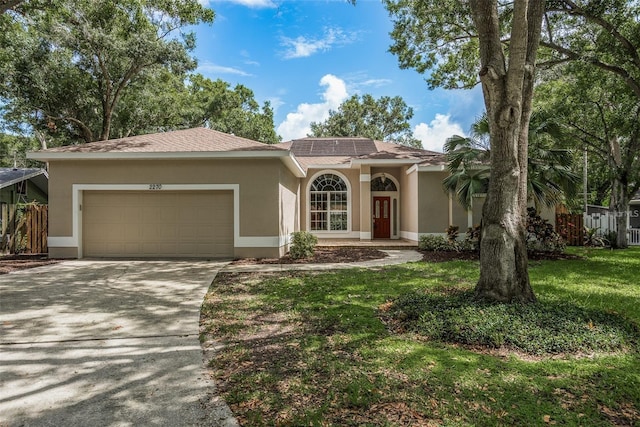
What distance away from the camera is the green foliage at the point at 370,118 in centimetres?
3616

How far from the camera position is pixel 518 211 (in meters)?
5.25

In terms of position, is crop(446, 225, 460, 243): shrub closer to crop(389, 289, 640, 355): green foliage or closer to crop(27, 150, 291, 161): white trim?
crop(27, 150, 291, 161): white trim

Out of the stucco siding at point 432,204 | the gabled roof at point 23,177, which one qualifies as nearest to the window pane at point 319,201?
the stucco siding at point 432,204

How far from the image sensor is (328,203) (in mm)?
17094

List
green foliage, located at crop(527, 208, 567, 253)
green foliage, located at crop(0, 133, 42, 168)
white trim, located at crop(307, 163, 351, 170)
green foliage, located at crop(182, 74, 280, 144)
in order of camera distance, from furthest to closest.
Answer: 1. green foliage, located at crop(0, 133, 42, 168)
2. green foliage, located at crop(182, 74, 280, 144)
3. white trim, located at crop(307, 163, 351, 170)
4. green foliage, located at crop(527, 208, 567, 253)

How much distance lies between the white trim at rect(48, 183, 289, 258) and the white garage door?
21cm

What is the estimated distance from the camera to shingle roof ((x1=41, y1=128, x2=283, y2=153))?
424 inches

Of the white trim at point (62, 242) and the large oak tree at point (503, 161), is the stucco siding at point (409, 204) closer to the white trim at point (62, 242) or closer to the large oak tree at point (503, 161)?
the large oak tree at point (503, 161)

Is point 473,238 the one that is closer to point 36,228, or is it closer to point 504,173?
point 504,173

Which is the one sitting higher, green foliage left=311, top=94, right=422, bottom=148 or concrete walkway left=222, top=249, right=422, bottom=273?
green foliage left=311, top=94, right=422, bottom=148

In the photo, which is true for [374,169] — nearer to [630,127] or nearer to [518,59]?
[630,127]

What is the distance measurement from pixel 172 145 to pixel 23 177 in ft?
35.7

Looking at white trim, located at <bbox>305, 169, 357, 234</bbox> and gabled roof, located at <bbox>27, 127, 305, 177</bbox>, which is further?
white trim, located at <bbox>305, 169, 357, 234</bbox>

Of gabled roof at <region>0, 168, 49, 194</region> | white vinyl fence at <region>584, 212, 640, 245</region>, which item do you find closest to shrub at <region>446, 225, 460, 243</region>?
white vinyl fence at <region>584, 212, 640, 245</region>
